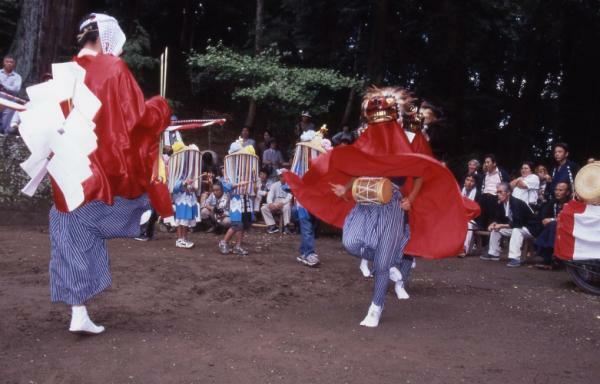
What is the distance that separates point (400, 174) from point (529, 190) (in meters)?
5.83

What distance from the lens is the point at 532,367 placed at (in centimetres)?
436

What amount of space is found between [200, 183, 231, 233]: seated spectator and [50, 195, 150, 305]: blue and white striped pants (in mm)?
6532

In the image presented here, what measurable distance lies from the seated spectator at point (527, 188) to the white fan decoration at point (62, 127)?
24.7 feet

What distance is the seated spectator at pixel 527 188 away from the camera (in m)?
10.2

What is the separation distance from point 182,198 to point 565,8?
43.1ft

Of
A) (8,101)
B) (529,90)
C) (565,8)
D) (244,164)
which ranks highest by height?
(565,8)

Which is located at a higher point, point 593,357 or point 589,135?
point 589,135

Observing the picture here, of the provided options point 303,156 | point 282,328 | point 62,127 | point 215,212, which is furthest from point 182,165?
point 62,127

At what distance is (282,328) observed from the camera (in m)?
5.09

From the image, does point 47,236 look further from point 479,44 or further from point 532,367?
point 479,44

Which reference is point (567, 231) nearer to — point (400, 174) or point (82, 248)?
point (400, 174)

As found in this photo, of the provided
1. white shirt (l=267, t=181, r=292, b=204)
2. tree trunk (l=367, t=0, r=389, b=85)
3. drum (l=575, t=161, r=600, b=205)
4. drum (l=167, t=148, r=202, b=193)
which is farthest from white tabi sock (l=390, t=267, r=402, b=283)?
tree trunk (l=367, t=0, r=389, b=85)

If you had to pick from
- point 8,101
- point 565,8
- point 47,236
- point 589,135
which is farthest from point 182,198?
point 589,135

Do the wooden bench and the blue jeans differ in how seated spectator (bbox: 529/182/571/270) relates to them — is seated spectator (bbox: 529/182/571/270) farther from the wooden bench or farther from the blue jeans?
the blue jeans
